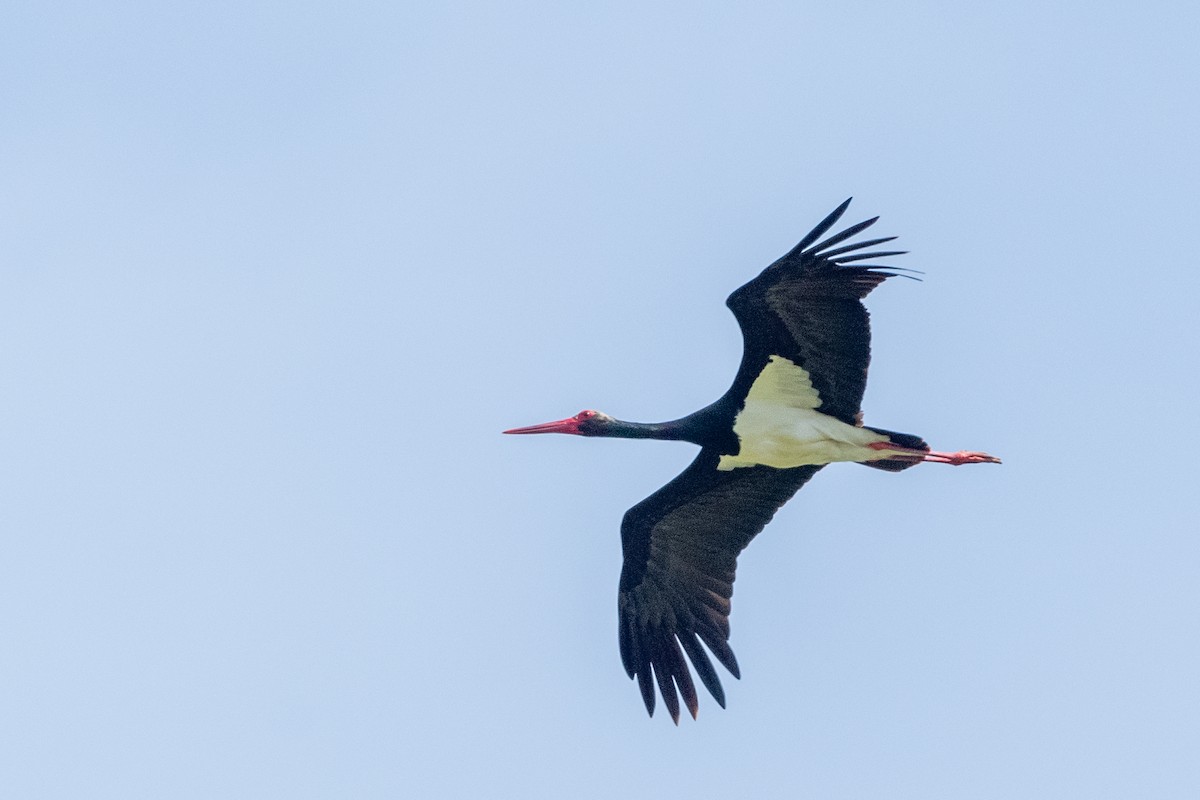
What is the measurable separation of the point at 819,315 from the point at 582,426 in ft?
9.96

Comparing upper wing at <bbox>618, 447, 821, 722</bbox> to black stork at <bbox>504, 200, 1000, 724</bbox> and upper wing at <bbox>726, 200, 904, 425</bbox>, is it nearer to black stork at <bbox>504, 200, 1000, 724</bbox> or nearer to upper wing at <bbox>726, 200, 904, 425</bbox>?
black stork at <bbox>504, 200, 1000, 724</bbox>

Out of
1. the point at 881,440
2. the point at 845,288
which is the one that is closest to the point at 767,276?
the point at 845,288

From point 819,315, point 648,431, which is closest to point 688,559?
point 648,431

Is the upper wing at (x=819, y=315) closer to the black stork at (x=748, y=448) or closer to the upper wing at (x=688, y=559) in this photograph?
the black stork at (x=748, y=448)

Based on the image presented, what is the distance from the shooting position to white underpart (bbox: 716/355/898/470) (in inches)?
662

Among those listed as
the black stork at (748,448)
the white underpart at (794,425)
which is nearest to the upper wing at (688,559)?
the black stork at (748,448)

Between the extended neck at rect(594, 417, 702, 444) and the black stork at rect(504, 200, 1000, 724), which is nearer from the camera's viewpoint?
the black stork at rect(504, 200, 1000, 724)

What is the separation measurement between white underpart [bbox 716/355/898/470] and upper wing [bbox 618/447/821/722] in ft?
2.08

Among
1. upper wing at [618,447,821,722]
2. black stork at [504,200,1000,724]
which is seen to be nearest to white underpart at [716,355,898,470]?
black stork at [504,200,1000,724]

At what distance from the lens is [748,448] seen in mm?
17328

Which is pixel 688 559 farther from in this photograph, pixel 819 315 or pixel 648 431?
pixel 819 315

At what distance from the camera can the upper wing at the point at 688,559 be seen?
58.3ft

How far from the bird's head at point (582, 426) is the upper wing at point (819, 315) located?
1.71m

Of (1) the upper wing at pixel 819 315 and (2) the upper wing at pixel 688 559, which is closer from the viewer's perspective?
(1) the upper wing at pixel 819 315
